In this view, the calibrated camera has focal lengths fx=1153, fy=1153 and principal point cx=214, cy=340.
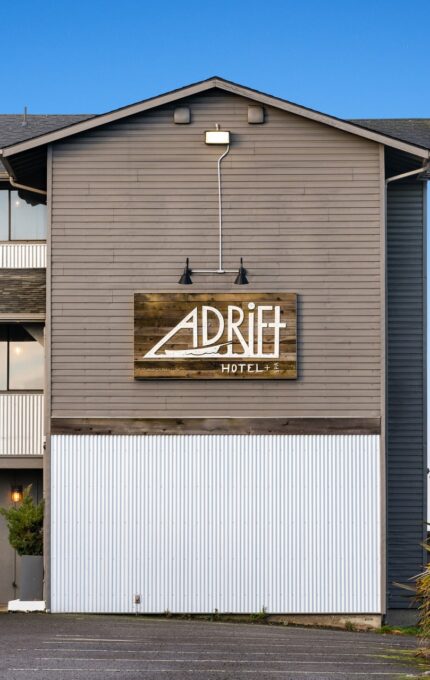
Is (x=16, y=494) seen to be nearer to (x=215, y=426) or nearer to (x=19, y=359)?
(x=19, y=359)

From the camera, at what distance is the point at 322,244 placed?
71.5 feet

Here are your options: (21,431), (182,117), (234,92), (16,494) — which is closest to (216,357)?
(182,117)

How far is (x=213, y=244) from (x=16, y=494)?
7.91m

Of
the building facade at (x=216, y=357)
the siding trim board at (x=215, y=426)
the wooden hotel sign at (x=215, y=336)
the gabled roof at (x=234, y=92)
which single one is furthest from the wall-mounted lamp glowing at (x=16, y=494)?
the gabled roof at (x=234, y=92)

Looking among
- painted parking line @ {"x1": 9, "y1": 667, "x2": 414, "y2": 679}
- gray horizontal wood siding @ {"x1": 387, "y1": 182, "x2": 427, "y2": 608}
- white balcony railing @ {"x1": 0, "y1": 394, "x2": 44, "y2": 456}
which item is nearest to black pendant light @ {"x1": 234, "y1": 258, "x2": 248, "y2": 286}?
gray horizontal wood siding @ {"x1": 387, "y1": 182, "x2": 427, "y2": 608}

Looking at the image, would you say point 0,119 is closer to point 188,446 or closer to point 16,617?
point 188,446

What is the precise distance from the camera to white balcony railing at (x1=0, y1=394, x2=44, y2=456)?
24.4 metres

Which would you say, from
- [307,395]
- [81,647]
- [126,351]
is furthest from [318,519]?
[81,647]

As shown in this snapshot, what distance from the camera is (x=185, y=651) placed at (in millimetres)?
15898

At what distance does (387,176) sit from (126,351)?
6.50 metres

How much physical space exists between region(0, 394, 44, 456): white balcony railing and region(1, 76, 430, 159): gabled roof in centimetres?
582

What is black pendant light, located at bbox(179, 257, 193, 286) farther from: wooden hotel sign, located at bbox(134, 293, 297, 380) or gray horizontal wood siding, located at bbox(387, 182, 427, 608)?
gray horizontal wood siding, located at bbox(387, 182, 427, 608)

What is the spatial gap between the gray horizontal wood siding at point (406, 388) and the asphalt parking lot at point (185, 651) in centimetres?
360

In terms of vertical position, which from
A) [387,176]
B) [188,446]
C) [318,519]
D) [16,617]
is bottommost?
[16,617]
